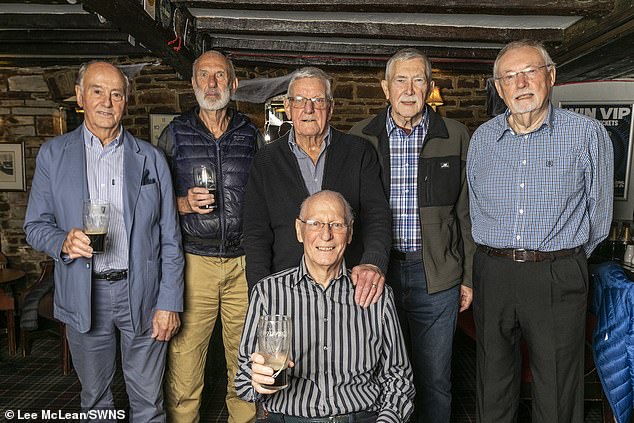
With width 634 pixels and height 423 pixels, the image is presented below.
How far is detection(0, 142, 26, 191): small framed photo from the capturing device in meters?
6.02

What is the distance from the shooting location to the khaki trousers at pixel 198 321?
266 centimetres

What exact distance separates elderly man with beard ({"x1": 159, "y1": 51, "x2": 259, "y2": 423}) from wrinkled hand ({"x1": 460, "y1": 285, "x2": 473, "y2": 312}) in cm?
105

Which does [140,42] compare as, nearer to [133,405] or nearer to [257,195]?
[257,195]

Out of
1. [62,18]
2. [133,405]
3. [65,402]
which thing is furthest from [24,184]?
[133,405]

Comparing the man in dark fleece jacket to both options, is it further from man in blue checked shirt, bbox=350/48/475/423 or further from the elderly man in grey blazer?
the elderly man in grey blazer

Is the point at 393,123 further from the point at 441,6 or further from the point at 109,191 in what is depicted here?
the point at 441,6

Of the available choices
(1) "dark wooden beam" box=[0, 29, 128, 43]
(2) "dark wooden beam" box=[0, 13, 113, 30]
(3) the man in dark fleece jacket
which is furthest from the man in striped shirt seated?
(1) "dark wooden beam" box=[0, 29, 128, 43]

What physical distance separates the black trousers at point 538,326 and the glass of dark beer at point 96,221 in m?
1.59

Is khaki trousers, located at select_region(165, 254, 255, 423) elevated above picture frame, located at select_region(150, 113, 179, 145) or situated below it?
below

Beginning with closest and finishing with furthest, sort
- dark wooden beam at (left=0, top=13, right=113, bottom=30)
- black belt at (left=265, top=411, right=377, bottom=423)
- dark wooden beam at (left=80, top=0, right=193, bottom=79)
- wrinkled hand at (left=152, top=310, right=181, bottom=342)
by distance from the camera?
black belt at (left=265, top=411, right=377, bottom=423) < wrinkled hand at (left=152, top=310, right=181, bottom=342) < dark wooden beam at (left=80, top=0, right=193, bottom=79) < dark wooden beam at (left=0, top=13, right=113, bottom=30)

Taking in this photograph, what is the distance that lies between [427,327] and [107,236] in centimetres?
147

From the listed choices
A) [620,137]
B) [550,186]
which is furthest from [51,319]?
[620,137]

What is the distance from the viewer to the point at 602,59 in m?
4.64

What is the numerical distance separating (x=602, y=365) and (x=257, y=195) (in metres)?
1.89
